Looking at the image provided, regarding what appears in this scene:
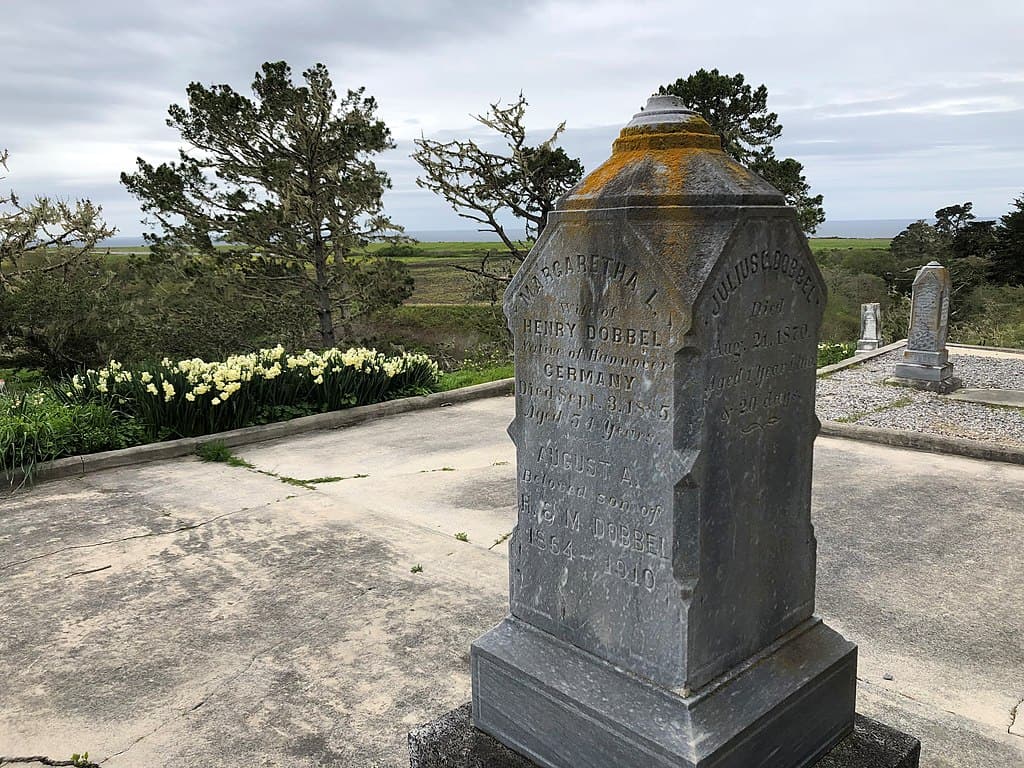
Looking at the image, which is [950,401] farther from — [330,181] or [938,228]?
[938,228]

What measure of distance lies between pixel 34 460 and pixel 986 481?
24.2 feet

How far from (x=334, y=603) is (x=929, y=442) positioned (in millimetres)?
5569

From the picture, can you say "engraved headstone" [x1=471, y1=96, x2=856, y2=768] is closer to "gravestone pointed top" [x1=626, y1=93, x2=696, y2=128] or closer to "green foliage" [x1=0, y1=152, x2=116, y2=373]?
"gravestone pointed top" [x1=626, y1=93, x2=696, y2=128]

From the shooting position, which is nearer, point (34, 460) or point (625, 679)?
point (625, 679)

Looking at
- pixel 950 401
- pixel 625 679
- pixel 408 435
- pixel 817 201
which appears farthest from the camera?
pixel 817 201

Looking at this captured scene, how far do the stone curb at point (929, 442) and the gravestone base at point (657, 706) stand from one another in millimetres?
5029

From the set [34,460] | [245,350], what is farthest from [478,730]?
[245,350]

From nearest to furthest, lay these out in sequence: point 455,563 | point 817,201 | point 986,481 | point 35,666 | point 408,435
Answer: point 35,666
point 455,563
point 986,481
point 408,435
point 817,201

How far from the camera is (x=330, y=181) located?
18.1 meters

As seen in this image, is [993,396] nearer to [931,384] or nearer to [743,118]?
[931,384]

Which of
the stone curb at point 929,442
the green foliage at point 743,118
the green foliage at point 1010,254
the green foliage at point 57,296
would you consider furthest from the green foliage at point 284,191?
the green foliage at point 1010,254

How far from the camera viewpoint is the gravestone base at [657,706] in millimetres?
2170

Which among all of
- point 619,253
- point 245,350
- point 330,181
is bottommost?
point 245,350

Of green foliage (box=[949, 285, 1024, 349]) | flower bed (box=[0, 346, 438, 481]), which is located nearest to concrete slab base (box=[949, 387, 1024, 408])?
flower bed (box=[0, 346, 438, 481])
